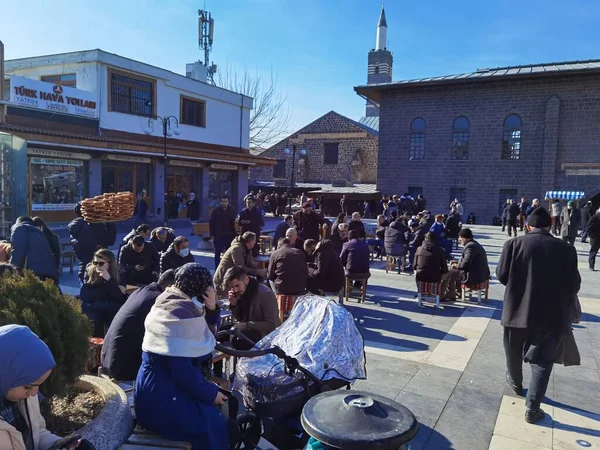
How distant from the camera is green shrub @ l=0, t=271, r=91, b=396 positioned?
2.45 m

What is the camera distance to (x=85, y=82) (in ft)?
60.7

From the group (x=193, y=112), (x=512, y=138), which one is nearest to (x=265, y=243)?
(x=193, y=112)

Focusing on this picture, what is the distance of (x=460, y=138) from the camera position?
1136 inches

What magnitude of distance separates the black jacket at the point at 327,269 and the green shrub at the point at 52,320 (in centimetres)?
463

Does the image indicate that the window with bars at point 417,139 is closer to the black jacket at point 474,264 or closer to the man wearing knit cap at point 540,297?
the black jacket at point 474,264

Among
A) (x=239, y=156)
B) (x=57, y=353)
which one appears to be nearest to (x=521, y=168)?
(x=239, y=156)

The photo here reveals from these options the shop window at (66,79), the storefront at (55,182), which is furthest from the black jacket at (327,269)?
the shop window at (66,79)

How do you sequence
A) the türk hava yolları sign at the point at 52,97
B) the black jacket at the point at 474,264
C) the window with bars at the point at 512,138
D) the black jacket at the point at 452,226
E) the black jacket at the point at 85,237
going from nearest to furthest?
the black jacket at the point at 85,237 → the black jacket at the point at 474,264 → the black jacket at the point at 452,226 → the türk hava yolları sign at the point at 52,97 → the window with bars at the point at 512,138

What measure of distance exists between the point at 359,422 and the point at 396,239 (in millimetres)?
9153

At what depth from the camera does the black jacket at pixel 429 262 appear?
25.3ft

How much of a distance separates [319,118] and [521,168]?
1827 cm

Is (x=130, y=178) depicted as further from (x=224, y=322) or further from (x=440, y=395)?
(x=440, y=395)

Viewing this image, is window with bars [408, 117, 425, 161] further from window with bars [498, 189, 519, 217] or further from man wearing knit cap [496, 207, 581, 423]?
man wearing knit cap [496, 207, 581, 423]

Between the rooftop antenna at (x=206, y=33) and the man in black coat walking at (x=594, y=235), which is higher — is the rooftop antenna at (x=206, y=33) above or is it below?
above
